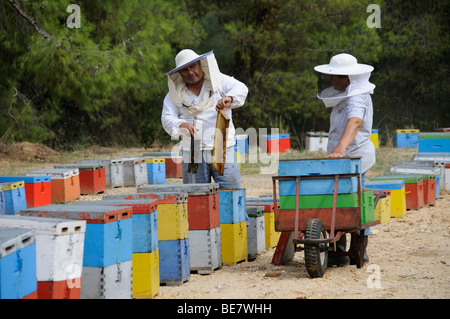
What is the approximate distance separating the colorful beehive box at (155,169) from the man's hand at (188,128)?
6.42 meters

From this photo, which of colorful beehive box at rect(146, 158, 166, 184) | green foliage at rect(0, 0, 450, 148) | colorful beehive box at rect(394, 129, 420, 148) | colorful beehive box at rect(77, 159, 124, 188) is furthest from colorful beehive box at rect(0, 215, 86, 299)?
colorful beehive box at rect(394, 129, 420, 148)

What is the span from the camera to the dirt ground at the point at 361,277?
428 centimetres

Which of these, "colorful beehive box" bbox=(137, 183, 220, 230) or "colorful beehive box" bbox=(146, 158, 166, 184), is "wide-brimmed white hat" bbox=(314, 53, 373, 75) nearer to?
"colorful beehive box" bbox=(137, 183, 220, 230)

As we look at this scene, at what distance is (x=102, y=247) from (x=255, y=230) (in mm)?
2625

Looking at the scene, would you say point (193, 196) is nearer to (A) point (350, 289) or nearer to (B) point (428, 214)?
(A) point (350, 289)

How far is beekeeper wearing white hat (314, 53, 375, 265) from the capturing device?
16.4 ft

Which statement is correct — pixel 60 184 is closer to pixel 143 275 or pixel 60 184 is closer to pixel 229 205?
pixel 229 205

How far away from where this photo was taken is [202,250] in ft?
16.9

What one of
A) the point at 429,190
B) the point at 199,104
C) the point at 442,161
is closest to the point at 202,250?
the point at 199,104

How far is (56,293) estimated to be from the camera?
328 cm
